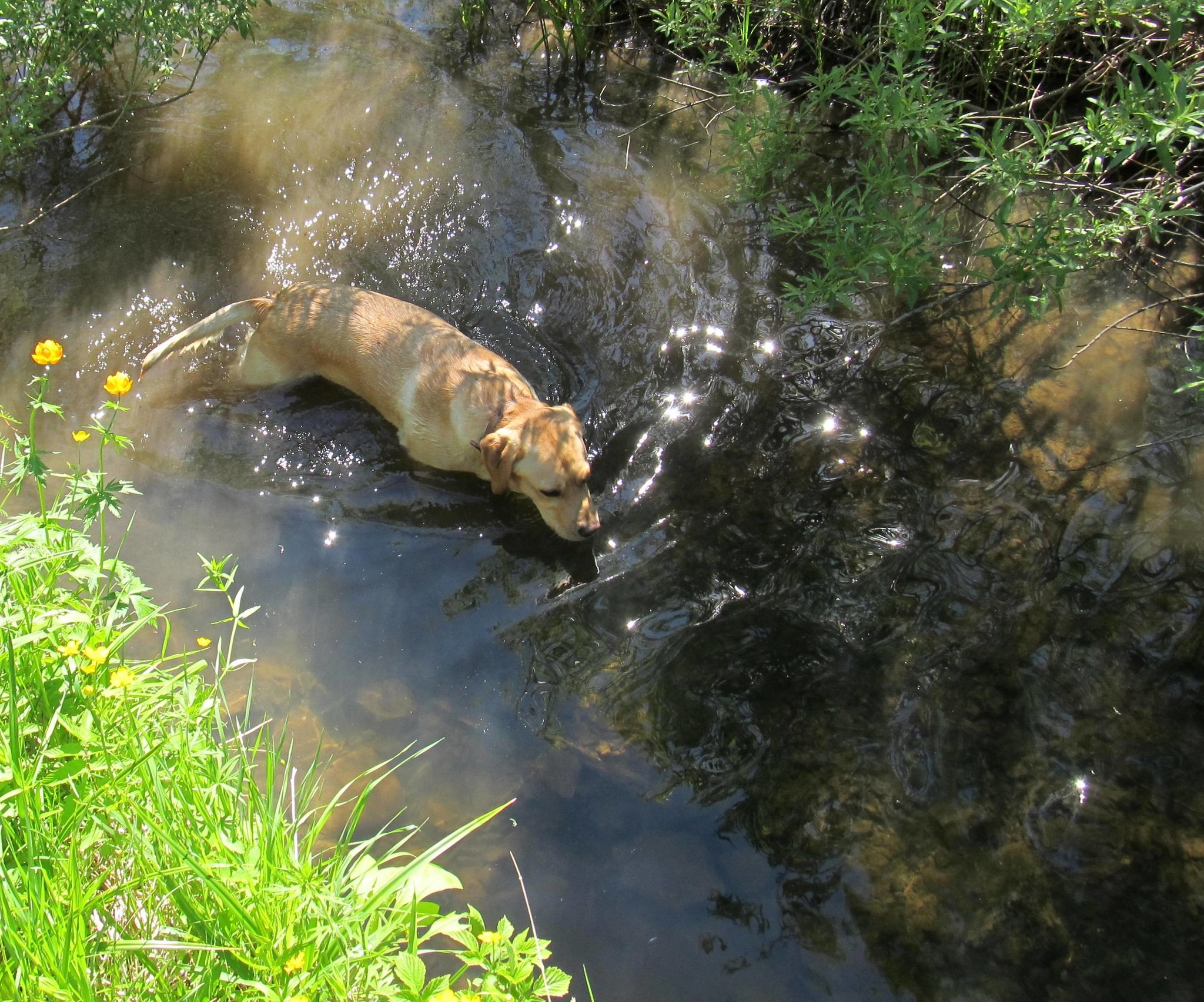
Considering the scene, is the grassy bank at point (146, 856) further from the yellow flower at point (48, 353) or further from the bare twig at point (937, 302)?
the bare twig at point (937, 302)

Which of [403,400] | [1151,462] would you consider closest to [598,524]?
[403,400]

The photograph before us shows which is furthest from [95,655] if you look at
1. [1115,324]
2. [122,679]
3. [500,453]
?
[1115,324]

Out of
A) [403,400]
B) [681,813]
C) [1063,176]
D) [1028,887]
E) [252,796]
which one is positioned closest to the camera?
[252,796]

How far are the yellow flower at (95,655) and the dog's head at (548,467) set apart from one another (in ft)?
6.10

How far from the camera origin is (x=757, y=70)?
5703 mm

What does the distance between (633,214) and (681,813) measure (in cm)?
360

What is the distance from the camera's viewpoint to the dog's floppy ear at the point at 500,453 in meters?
3.79

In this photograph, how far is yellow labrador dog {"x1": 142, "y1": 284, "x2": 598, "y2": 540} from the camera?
12.6 feet

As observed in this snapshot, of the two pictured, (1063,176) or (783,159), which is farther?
(783,159)

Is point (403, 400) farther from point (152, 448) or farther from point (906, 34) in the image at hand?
point (906, 34)

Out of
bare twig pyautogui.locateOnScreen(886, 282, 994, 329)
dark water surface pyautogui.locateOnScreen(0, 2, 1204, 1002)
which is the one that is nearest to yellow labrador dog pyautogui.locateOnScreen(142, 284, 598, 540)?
dark water surface pyautogui.locateOnScreen(0, 2, 1204, 1002)

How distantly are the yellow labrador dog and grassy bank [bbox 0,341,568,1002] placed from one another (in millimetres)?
1638

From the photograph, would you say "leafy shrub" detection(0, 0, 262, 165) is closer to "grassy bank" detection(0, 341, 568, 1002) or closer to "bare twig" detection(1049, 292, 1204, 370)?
"grassy bank" detection(0, 341, 568, 1002)

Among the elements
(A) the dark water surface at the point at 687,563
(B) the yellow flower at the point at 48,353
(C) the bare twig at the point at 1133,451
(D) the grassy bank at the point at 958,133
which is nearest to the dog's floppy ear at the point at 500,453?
(A) the dark water surface at the point at 687,563
